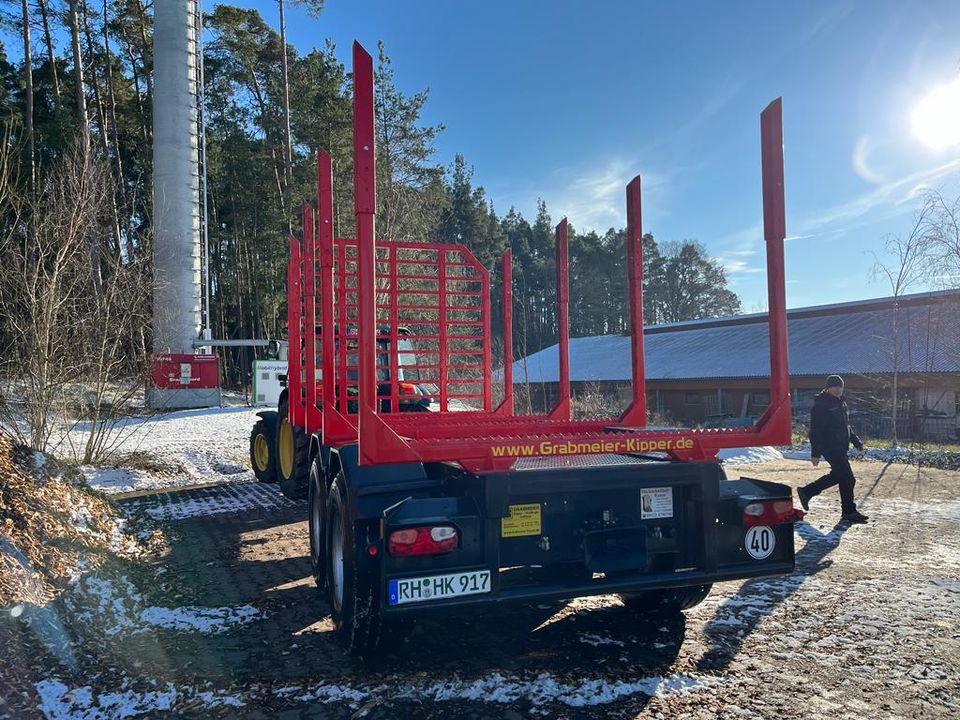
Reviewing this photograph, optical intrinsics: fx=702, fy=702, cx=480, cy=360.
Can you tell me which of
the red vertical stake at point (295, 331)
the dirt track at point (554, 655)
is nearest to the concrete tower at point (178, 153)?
the red vertical stake at point (295, 331)

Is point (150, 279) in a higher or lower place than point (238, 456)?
higher

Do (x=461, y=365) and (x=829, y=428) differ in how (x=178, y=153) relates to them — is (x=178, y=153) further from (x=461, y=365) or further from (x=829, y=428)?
(x=829, y=428)

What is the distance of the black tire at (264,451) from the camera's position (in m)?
10.2

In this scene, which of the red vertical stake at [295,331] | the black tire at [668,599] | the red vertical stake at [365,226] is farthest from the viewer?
the red vertical stake at [295,331]

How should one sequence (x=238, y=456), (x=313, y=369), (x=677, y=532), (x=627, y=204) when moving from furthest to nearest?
(x=238, y=456)
(x=313, y=369)
(x=627, y=204)
(x=677, y=532)

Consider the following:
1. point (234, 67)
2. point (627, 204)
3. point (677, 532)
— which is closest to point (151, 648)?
point (677, 532)

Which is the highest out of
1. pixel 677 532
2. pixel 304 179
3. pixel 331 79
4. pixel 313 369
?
pixel 331 79

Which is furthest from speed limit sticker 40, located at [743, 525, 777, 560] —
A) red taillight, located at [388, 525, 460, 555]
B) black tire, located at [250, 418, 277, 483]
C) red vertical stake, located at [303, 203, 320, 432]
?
black tire, located at [250, 418, 277, 483]

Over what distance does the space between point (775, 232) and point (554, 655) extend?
2935mm

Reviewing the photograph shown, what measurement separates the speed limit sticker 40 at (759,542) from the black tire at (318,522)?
9.42 ft

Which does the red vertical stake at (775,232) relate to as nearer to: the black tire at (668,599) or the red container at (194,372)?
the black tire at (668,599)

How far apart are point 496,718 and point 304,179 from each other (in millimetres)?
30501

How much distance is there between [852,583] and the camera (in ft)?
18.5

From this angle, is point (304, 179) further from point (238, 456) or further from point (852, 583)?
point (852, 583)
